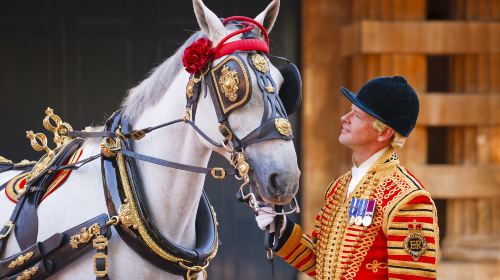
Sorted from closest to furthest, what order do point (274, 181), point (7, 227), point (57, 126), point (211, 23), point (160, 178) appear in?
point (274, 181)
point (211, 23)
point (160, 178)
point (7, 227)
point (57, 126)

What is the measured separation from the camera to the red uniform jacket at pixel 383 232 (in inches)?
97.0

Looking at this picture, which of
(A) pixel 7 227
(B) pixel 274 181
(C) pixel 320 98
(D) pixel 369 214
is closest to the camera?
(B) pixel 274 181

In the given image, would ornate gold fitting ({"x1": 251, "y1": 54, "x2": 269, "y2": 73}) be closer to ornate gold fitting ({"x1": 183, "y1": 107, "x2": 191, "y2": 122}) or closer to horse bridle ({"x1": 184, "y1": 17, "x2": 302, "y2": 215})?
horse bridle ({"x1": 184, "y1": 17, "x2": 302, "y2": 215})

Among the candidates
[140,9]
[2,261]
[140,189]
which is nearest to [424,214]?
[140,189]

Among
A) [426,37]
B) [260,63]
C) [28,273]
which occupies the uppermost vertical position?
[426,37]

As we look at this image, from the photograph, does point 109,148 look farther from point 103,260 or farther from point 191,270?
point 191,270

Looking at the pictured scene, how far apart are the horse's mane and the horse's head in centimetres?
14

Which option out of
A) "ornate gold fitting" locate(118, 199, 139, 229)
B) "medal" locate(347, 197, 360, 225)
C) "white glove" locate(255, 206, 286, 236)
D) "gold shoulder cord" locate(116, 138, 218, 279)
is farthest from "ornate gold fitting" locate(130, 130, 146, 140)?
"medal" locate(347, 197, 360, 225)

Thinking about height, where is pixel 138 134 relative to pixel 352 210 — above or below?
above

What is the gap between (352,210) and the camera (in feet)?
8.66

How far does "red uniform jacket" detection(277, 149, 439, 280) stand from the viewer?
2463mm

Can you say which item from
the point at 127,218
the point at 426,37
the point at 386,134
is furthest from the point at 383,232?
the point at 426,37

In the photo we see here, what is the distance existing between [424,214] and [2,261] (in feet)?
4.66

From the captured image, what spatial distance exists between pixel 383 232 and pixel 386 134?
312 millimetres
